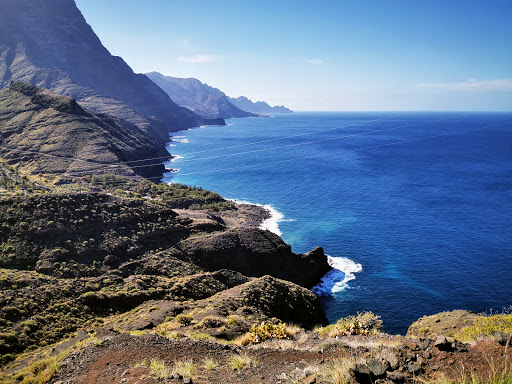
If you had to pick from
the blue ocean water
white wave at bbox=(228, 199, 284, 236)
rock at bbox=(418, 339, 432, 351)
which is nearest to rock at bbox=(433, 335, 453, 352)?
rock at bbox=(418, 339, 432, 351)

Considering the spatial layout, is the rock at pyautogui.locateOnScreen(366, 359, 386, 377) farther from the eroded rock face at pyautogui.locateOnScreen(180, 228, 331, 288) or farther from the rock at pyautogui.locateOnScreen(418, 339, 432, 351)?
the eroded rock face at pyautogui.locateOnScreen(180, 228, 331, 288)

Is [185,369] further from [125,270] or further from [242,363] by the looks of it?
[125,270]

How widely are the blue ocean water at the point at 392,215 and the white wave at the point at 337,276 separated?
0.44 feet

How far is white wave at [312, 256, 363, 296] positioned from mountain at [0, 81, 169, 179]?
5818cm

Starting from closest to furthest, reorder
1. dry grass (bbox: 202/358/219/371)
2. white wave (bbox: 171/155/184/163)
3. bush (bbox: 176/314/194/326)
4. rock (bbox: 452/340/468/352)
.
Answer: rock (bbox: 452/340/468/352), dry grass (bbox: 202/358/219/371), bush (bbox: 176/314/194/326), white wave (bbox: 171/155/184/163)

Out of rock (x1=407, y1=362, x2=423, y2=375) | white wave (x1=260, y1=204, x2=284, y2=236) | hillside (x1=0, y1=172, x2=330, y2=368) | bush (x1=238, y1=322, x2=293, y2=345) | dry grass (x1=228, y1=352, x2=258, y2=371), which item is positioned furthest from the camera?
white wave (x1=260, y1=204, x2=284, y2=236)

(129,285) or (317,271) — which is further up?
(129,285)

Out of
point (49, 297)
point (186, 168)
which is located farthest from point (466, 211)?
point (186, 168)

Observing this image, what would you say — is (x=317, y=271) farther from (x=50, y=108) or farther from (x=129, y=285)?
(x=50, y=108)

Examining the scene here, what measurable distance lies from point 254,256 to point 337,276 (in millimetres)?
11886

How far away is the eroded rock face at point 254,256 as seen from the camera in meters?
37.5

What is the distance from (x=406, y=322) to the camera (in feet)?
110

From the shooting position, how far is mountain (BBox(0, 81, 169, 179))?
247 ft

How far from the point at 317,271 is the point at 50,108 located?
8663 centimetres
